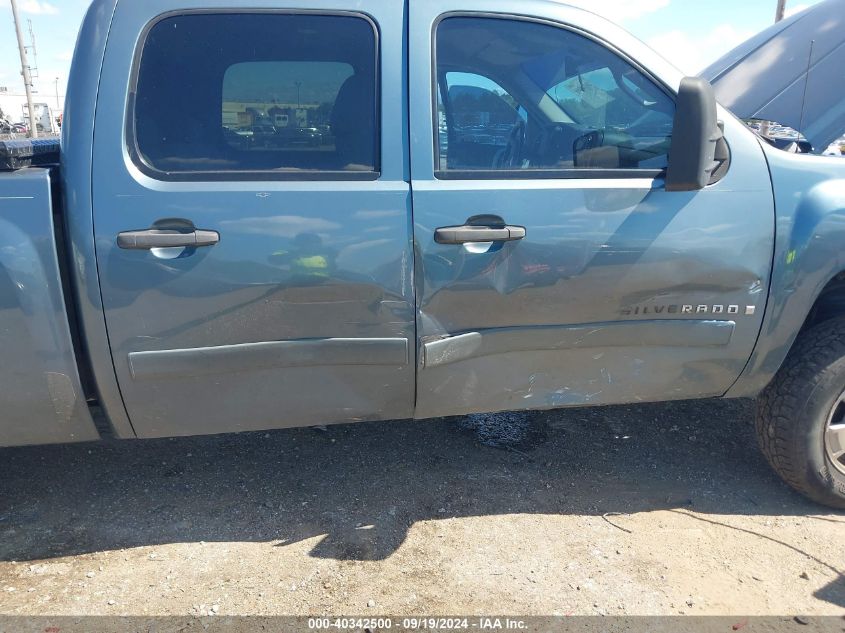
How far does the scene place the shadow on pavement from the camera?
2.73 metres

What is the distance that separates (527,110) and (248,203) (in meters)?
1.17

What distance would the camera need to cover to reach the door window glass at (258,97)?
2238mm

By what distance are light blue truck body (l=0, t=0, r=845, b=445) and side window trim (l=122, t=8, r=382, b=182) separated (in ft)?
0.04

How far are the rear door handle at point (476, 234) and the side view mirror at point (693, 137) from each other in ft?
1.99

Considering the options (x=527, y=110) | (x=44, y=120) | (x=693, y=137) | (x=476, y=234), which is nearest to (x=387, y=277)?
(x=476, y=234)

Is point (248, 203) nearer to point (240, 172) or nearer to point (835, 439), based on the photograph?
point (240, 172)

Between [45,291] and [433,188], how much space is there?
4.45ft

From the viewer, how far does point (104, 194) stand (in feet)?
7.05

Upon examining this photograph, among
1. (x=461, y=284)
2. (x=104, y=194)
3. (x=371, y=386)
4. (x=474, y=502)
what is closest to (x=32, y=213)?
(x=104, y=194)

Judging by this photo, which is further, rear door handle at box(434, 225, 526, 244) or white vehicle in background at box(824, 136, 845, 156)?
white vehicle in background at box(824, 136, 845, 156)

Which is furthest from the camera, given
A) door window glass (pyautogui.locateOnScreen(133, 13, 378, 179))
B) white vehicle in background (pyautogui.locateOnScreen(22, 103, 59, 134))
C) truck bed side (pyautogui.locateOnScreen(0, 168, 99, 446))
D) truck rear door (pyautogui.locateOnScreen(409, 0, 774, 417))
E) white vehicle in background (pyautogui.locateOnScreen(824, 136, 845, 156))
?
white vehicle in background (pyautogui.locateOnScreen(22, 103, 59, 134))

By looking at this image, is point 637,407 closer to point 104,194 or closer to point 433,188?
point 433,188

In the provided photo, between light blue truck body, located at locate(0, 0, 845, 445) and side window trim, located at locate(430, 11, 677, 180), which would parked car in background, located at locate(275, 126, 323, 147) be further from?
side window trim, located at locate(430, 11, 677, 180)

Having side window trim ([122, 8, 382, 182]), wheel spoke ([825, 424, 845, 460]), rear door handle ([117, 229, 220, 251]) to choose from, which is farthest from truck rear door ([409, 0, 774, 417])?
rear door handle ([117, 229, 220, 251])
